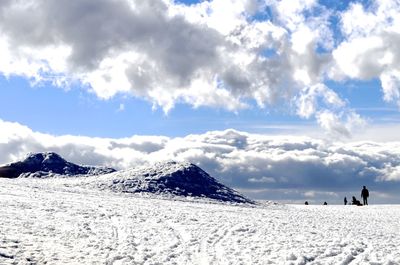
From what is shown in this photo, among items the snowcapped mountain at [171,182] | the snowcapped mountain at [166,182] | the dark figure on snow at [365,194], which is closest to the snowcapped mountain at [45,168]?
the snowcapped mountain at [166,182]

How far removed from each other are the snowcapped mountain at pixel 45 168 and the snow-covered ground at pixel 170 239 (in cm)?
4530

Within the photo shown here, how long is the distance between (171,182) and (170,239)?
3536 centimetres

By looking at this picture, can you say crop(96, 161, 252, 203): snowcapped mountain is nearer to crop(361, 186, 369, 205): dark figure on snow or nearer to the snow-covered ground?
crop(361, 186, 369, 205): dark figure on snow

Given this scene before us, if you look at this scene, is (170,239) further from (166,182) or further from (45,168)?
(45,168)

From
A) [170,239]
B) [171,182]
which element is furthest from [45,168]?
[170,239]

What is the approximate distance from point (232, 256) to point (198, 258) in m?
1.39

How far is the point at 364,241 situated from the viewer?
2450 cm

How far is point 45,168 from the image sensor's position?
8294 centimetres

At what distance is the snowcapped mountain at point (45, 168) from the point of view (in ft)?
257

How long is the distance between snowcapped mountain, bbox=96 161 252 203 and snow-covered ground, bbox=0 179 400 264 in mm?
21321

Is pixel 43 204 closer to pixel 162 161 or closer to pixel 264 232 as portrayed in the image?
pixel 264 232

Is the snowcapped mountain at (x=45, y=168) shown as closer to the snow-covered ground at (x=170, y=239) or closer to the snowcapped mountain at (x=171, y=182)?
the snowcapped mountain at (x=171, y=182)

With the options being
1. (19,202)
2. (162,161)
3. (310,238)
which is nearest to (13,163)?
(162,161)

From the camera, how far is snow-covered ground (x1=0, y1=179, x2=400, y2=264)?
19.4 metres
